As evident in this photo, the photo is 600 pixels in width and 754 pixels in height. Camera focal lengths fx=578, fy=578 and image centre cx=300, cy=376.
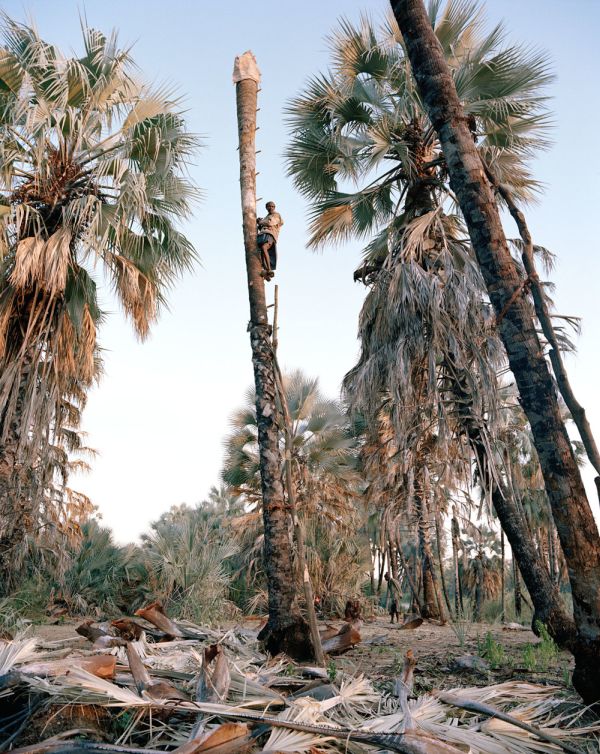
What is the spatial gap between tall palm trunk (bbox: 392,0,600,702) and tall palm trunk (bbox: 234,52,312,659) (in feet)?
8.30

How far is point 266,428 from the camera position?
19.1 feet

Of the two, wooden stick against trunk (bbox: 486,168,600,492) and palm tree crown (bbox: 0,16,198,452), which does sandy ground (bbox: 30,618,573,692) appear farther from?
palm tree crown (bbox: 0,16,198,452)

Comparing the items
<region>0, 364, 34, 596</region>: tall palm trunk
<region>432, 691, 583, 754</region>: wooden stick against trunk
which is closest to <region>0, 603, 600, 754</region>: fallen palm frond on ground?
<region>432, 691, 583, 754</region>: wooden stick against trunk

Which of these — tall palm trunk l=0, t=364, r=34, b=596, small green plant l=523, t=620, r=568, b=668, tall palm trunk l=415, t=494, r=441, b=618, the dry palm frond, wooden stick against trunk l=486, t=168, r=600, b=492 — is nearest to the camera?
the dry palm frond

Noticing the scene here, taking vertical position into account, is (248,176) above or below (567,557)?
above

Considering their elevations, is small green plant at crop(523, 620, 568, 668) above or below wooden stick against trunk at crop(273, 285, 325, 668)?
below

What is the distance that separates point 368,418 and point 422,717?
7.30 meters

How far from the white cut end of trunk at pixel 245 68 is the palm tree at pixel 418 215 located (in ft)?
9.17

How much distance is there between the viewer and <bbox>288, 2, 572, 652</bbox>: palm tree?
8.70m

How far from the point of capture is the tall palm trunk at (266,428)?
5.20 metres

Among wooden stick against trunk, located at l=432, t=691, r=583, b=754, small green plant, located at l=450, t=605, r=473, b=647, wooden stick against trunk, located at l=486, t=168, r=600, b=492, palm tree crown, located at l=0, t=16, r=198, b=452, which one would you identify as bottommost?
small green plant, located at l=450, t=605, r=473, b=647

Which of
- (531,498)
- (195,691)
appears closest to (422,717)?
(195,691)

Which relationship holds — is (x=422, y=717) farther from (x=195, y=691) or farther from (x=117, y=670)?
(x=117, y=670)

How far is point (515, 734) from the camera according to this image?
8.20ft
